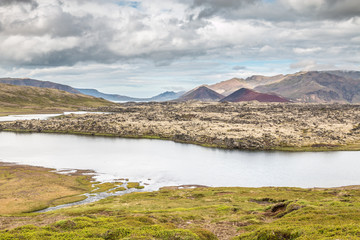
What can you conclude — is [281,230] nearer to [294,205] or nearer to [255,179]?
[294,205]

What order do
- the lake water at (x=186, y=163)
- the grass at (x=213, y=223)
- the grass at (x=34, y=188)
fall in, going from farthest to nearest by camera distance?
1. the lake water at (x=186, y=163)
2. the grass at (x=34, y=188)
3. the grass at (x=213, y=223)

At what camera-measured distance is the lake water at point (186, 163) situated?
89750 mm

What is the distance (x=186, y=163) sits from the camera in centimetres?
11169

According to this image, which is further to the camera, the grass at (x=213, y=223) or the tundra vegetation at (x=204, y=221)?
the tundra vegetation at (x=204, y=221)

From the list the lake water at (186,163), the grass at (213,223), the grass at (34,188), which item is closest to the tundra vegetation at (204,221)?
the grass at (213,223)

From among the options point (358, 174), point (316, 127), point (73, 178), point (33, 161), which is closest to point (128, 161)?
point (73, 178)

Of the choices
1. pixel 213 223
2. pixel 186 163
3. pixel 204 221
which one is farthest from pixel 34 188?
pixel 213 223

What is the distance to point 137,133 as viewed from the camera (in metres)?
192

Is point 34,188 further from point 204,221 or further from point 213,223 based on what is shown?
point 213,223

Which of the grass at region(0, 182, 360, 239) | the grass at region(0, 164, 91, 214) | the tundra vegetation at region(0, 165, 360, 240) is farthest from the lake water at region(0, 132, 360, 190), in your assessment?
the grass at region(0, 182, 360, 239)

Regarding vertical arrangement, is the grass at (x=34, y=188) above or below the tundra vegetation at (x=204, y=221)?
below

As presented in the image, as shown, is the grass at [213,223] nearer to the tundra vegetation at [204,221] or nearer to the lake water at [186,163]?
the tundra vegetation at [204,221]

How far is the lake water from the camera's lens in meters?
89.8

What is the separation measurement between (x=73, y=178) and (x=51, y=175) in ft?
30.1
